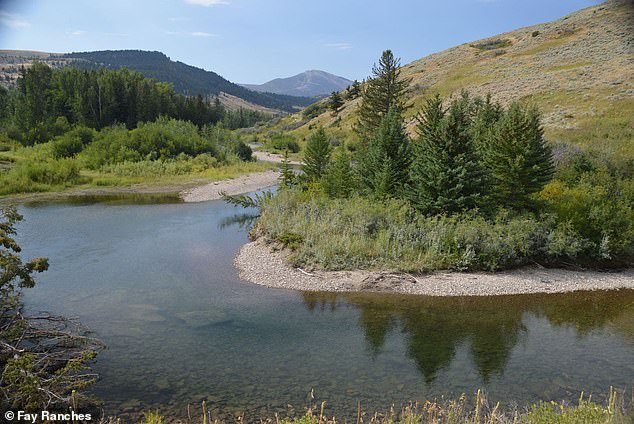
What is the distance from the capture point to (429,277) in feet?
61.4

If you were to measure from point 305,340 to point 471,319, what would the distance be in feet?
18.5

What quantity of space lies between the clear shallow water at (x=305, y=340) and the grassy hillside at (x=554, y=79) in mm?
12003

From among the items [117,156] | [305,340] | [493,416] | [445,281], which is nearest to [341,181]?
[445,281]

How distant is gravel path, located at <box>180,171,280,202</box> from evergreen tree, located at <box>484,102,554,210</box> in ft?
76.2

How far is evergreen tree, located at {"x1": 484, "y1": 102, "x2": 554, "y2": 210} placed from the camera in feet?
70.2

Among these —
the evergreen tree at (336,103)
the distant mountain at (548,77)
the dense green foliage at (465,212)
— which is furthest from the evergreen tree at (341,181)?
the evergreen tree at (336,103)

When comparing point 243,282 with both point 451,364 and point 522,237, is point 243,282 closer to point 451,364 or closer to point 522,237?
point 451,364

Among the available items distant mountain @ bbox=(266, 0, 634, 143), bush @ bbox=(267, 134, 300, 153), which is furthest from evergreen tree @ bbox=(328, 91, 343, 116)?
bush @ bbox=(267, 134, 300, 153)

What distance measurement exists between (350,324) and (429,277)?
17.6 ft

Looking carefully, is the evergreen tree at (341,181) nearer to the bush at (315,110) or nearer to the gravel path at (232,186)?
the gravel path at (232,186)

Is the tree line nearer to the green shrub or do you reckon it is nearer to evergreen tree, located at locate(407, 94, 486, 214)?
evergreen tree, located at locate(407, 94, 486, 214)

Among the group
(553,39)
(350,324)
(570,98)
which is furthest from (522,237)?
(553,39)

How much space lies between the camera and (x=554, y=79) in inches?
2287

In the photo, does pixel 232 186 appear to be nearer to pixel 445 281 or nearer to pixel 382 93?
pixel 382 93
